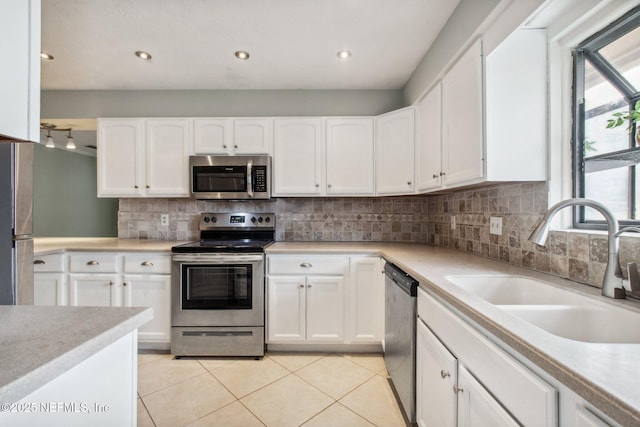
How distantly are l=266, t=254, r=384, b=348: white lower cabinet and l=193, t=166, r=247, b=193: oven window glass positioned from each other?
768 mm

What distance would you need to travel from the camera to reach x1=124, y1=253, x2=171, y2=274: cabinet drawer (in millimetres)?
2311

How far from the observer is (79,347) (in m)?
0.55

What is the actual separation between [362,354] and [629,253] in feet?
6.04

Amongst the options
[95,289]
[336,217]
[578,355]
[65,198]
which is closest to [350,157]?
[336,217]

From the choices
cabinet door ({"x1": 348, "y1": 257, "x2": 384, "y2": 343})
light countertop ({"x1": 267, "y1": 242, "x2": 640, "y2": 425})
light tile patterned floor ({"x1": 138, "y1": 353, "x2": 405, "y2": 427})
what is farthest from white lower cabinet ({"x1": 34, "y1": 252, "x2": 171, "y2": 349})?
light countertop ({"x1": 267, "y1": 242, "x2": 640, "y2": 425})

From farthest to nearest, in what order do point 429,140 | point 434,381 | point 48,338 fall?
point 429,140 < point 434,381 < point 48,338

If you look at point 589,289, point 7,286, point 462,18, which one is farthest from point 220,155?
point 589,289

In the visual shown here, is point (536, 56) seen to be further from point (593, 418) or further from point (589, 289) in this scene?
point (593, 418)

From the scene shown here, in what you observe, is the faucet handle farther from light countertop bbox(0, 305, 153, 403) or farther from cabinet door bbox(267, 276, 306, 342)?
cabinet door bbox(267, 276, 306, 342)

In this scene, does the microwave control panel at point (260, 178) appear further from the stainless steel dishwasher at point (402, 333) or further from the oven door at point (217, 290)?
the stainless steel dishwasher at point (402, 333)

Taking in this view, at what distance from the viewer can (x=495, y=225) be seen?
1.74 m

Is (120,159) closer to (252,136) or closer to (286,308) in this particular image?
(252,136)

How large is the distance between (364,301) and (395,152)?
1324mm

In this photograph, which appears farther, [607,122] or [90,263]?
[90,263]
